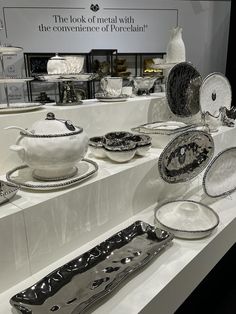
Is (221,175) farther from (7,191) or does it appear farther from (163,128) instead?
(7,191)

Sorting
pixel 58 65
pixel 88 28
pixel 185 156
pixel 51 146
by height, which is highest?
pixel 88 28

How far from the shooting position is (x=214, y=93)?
1457mm

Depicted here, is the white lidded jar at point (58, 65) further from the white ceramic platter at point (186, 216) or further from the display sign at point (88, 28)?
the display sign at point (88, 28)

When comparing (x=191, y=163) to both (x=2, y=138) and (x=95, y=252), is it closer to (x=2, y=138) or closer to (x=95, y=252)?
(x=95, y=252)

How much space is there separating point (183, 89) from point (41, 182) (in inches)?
34.6

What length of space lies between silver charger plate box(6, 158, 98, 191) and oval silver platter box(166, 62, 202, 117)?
0.60 meters

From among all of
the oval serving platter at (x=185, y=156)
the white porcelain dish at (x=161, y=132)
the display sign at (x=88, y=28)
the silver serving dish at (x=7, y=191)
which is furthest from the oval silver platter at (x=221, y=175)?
the display sign at (x=88, y=28)

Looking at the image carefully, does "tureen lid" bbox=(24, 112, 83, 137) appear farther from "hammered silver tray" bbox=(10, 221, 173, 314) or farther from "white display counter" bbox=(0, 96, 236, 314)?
"hammered silver tray" bbox=(10, 221, 173, 314)

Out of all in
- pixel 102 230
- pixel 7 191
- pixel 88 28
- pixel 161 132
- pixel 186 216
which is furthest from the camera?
pixel 88 28

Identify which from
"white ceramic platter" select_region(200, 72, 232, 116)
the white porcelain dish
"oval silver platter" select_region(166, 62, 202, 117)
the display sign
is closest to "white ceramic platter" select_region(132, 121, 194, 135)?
the white porcelain dish

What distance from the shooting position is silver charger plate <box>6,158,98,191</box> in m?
0.71

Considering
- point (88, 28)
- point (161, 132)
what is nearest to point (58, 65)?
point (161, 132)

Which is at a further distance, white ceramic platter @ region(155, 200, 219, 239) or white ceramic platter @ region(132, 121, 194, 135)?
white ceramic platter @ region(132, 121, 194, 135)

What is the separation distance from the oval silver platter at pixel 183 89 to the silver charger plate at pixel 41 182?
595 millimetres
